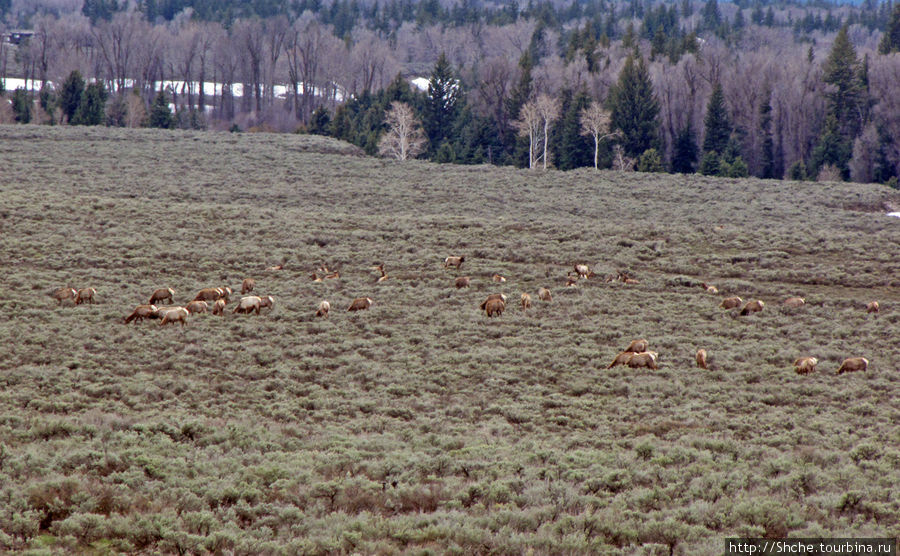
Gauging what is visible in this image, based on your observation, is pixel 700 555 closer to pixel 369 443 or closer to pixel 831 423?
pixel 369 443

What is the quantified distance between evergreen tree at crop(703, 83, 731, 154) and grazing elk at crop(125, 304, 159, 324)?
60.6m

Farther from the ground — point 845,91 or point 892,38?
point 892,38

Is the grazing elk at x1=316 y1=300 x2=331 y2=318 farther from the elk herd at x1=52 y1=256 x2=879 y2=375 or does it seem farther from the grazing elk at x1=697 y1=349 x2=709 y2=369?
the grazing elk at x1=697 y1=349 x2=709 y2=369

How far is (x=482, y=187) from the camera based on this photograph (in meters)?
47.0

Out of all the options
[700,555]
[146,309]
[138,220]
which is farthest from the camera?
[138,220]

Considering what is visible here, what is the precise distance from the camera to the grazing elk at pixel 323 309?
789 inches

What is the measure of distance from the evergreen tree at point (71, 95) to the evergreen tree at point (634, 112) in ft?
167

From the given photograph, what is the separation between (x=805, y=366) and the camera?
16.1m

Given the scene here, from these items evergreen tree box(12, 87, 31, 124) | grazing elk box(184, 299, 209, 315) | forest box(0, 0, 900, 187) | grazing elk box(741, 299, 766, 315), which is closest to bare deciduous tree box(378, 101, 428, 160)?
forest box(0, 0, 900, 187)

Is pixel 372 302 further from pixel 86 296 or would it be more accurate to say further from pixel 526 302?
pixel 86 296

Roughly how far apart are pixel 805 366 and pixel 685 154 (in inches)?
2303

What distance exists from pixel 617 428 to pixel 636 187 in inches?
1492

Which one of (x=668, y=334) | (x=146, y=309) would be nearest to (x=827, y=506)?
(x=668, y=334)

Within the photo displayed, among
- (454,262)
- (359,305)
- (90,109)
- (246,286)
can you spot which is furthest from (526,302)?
(90,109)
